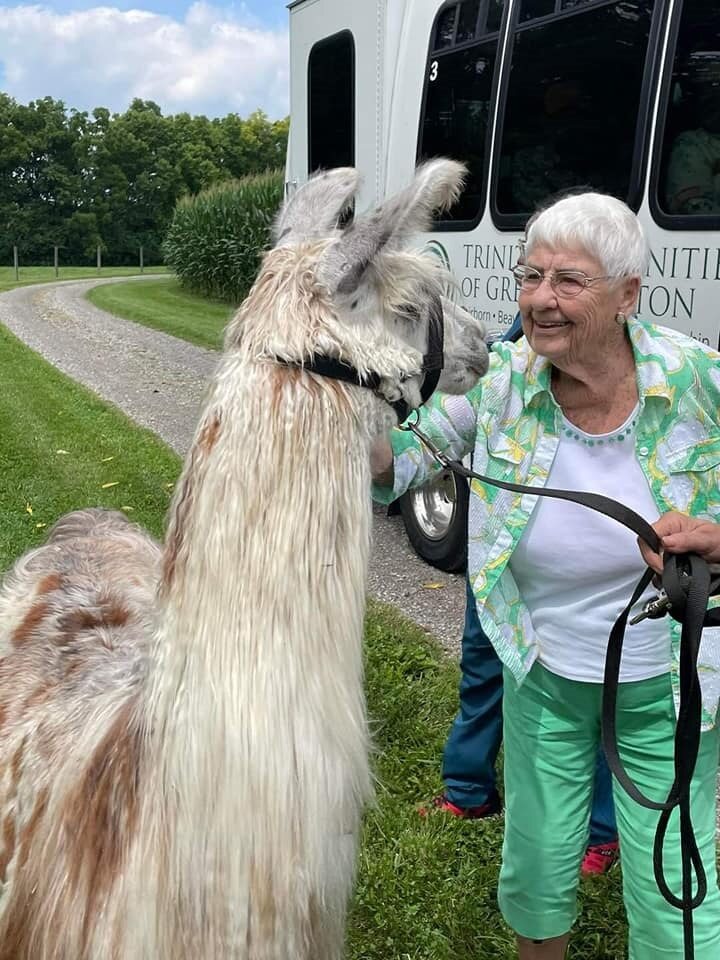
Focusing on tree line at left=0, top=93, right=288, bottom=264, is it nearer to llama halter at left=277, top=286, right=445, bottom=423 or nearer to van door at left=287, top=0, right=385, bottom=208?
van door at left=287, top=0, right=385, bottom=208

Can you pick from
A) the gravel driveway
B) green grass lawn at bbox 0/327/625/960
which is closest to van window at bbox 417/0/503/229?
the gravel driveway

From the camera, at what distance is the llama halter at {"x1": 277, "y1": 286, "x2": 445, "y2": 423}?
1.51 meters

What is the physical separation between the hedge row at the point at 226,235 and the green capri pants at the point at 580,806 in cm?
1754

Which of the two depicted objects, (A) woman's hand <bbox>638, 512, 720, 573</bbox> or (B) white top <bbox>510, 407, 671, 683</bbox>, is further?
(B) white top <bbox>510, 407, 671, 683</bbox>

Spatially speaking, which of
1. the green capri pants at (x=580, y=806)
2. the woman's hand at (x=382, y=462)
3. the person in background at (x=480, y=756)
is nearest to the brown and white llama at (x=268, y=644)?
the woman's hand at (x=382, y=462)

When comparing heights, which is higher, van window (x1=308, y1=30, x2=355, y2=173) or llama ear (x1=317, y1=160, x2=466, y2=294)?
van window (x1=308, y1=30, x2=355, y2=173)

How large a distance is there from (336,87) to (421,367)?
6.08 m

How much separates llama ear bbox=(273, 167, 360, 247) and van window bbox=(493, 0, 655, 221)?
312cm

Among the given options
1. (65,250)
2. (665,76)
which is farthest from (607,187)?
(65,250)

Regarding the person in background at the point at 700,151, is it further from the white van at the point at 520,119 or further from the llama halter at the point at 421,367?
the llama halter at the point at 421,367

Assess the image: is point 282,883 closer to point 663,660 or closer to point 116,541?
point 663,660

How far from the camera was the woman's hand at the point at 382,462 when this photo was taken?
172 cm

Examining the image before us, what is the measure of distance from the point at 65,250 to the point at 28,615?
185 feet

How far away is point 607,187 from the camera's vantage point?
461cm
